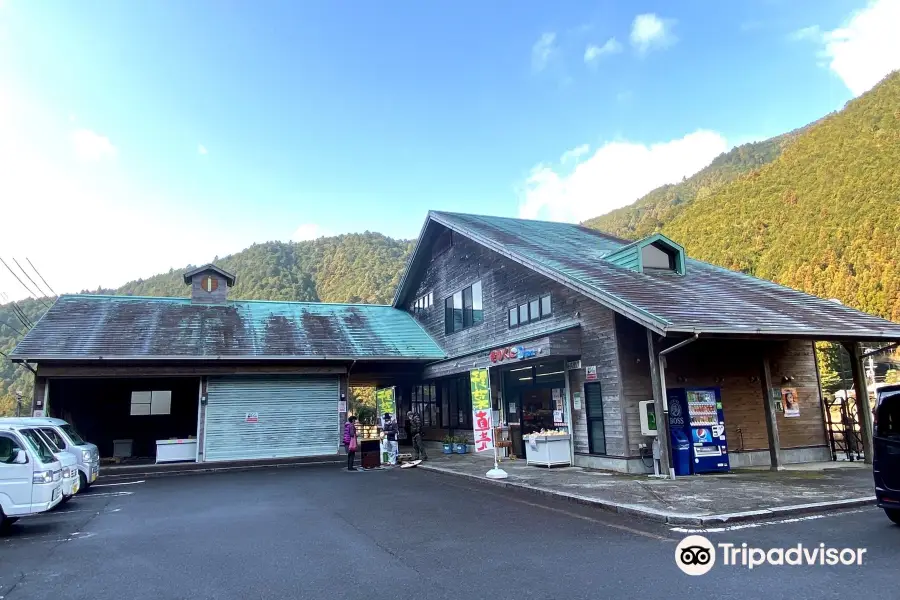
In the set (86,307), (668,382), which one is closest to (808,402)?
(668,382)

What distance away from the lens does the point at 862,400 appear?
→ 1301 cm

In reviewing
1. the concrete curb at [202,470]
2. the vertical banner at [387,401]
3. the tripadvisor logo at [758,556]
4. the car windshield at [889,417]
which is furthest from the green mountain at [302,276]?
the tripadvisor logo at [758,556]

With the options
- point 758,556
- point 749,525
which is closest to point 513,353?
point 749,525

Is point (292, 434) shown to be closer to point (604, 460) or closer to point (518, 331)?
point (518, 331)

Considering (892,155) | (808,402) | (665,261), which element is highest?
(892,155)

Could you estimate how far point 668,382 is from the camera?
12570 mm

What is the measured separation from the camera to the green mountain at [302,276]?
52.9 metres

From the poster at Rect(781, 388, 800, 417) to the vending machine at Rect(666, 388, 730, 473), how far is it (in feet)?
8.93

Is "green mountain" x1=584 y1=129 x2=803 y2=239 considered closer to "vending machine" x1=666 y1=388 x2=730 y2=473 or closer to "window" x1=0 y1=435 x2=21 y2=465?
"vending machine" x1=666 y1=388 x2=730 y2=473

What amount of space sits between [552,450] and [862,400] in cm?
701

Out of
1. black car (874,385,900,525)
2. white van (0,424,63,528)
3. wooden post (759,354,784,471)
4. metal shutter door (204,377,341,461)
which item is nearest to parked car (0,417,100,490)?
white van (0,424,63,528)

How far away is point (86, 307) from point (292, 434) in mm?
8428

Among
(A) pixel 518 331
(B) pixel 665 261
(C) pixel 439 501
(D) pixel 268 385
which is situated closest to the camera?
(C) pixel 439 501

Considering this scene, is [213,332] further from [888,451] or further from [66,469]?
[888,451]
